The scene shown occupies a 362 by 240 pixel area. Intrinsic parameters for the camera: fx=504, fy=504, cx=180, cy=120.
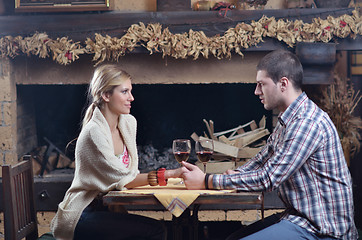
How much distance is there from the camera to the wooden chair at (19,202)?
8.69ft

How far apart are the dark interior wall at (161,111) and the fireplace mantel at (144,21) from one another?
79 centimetres

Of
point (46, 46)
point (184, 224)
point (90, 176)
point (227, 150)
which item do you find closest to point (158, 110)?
point (227, 150)

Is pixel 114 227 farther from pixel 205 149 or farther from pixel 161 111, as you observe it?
pixel 161 111

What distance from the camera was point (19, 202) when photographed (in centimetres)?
→ 278

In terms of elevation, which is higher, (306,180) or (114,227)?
(306,180)

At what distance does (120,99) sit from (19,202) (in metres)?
0.80

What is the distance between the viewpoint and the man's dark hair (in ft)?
8.11

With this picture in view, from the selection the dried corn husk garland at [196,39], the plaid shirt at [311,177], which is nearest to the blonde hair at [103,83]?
the plaid shirt at [311,177]

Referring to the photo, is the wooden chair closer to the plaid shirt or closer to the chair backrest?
the chair backrest

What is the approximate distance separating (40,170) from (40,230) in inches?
20.7

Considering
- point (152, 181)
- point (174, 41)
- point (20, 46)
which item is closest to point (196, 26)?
point (174, 41)

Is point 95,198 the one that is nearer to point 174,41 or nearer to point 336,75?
point 174,41

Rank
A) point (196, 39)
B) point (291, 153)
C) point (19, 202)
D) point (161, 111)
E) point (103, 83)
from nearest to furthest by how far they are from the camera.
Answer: point (291, 153) < point (19, 202) < point (103, 83) < point (196, 39) < point (161, 111)

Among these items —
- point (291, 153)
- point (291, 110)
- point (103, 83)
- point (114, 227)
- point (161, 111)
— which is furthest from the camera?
point (161, 111)
